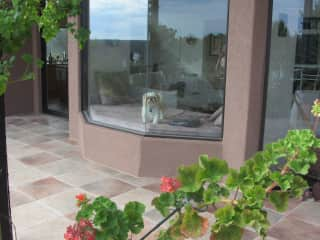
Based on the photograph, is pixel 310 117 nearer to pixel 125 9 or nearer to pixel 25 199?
pixel 125 9

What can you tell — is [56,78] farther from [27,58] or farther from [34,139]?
[27,58]

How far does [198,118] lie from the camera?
389 cm

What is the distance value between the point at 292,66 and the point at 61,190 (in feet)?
7.63

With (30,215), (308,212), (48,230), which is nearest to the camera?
(48,230)

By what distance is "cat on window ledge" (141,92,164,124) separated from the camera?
3859 mm

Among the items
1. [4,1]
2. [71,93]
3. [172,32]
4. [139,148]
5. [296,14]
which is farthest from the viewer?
[71,93]

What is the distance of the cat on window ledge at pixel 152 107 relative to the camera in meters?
3.86

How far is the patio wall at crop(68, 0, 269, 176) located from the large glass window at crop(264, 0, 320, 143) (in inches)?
6.4

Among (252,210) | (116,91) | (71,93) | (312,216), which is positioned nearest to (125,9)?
(116,91)

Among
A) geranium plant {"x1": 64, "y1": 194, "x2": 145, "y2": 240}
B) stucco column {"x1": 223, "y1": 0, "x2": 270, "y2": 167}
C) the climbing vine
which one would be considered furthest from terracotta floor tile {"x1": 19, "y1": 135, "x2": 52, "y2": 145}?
geranium plant {"x1": 64, "y1": 194, "x2": 145, "y2": 240}

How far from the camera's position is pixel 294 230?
104 inches

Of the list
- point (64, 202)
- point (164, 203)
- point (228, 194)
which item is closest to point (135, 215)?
point (164, 203)

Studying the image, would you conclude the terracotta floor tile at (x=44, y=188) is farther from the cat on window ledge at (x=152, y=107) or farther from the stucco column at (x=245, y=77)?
the stucco column at (x=245, y=77)

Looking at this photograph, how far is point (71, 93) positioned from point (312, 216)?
10.4 feet
